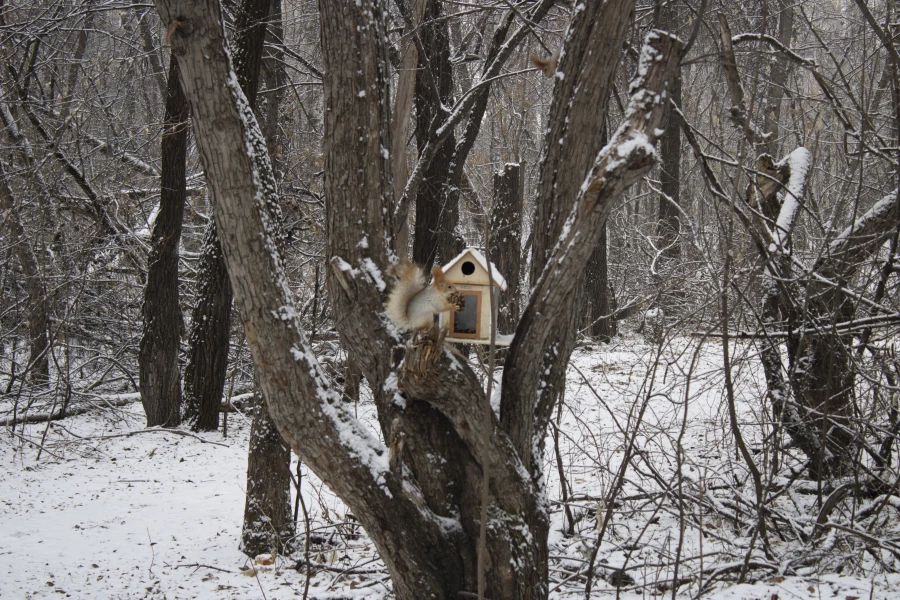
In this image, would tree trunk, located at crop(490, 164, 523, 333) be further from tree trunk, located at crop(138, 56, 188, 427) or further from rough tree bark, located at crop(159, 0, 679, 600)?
rough tree bark, located at crop(159, 0, 679, 600)

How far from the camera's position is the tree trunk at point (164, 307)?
677cm

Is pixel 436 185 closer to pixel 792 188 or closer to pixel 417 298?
pixel 792 188

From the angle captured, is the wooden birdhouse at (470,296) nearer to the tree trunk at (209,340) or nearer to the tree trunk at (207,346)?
the tree trunk at (209,340)

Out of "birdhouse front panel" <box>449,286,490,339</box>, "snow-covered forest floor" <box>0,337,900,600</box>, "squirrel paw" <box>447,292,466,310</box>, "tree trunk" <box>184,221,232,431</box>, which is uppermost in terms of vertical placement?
"squirrel paw" <box>447,292,466,310</box>

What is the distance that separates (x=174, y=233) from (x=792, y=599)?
6072mm

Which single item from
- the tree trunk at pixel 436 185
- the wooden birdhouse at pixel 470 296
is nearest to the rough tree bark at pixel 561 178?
the wooden birdhouse at pixel 470 296

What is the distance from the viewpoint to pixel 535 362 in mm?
2562

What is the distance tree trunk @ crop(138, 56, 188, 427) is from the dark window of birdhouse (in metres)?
4.89

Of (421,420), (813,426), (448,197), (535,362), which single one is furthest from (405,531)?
(448,197)

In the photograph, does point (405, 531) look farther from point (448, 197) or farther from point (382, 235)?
point (448, 197)

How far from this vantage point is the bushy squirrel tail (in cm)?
232

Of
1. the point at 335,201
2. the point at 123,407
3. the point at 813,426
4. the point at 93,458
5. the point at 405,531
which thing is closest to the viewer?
the point at 405,531

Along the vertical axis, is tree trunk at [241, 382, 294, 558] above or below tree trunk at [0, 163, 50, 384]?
below

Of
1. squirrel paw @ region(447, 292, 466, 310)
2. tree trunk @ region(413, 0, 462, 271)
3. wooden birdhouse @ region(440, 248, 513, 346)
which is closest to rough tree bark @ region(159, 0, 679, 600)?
squirrel paw @ region(447, 292, 466, 310)
